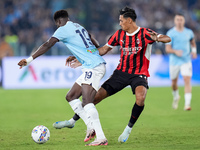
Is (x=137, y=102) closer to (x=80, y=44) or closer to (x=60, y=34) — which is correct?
(x=80, y=44)

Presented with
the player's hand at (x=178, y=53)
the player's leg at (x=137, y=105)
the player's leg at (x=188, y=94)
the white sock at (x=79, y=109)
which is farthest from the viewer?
the player's hand at (x=178, y=53)

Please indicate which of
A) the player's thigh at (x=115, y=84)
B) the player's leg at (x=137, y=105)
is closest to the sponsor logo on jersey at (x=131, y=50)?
the player's thigh at (x=115, y=84)

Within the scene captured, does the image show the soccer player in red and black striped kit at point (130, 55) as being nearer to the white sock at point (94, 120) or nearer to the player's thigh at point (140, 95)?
the player's thigh at point (140, 95)

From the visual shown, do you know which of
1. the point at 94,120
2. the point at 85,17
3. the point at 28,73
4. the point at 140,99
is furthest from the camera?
the point at 85,17

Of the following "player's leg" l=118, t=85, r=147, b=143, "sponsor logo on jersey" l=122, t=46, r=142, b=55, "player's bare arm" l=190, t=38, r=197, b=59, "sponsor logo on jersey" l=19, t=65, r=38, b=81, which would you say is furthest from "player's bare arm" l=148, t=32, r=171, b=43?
"sponsor logo on jersey" l=19, t=65, r=38, b=81

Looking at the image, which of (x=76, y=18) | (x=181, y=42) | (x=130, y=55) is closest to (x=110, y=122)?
(x=130, y=55)

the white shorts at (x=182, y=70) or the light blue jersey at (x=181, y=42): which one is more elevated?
the light blue jersey at (x=181, y=42)

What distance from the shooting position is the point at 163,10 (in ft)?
87.2

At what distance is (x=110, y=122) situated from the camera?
388 inches

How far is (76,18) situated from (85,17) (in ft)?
1.75

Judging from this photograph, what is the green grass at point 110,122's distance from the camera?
6.88m

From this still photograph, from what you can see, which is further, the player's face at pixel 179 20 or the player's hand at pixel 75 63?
the player's face at pixel 179 20

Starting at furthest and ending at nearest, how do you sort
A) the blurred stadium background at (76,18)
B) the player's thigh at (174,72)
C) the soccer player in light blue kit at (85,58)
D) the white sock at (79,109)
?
the blurred stadium background at (76,18) < the player's thigh at (174,72) < the white sock at (79,109) < the soccer player in light blue kit at (85,58)

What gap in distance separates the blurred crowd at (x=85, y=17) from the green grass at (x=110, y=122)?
635cm
